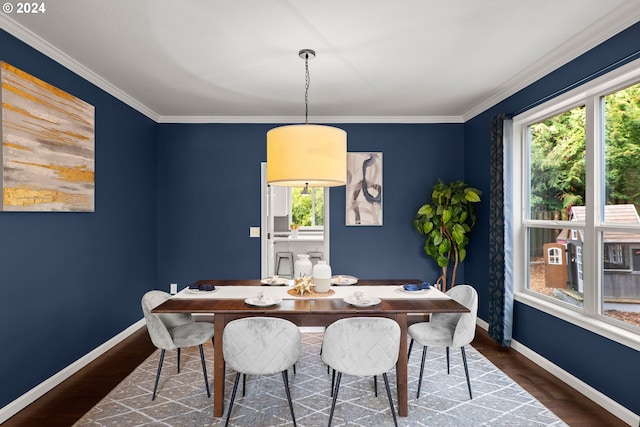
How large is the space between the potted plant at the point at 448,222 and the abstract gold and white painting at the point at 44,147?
3555 mm

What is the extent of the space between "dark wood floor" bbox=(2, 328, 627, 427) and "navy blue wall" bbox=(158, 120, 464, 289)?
1.43 meters

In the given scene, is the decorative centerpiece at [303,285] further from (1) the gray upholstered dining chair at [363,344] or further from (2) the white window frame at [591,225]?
(2) the white window frame at [591,225]

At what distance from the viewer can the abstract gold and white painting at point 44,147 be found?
2395 millimetres

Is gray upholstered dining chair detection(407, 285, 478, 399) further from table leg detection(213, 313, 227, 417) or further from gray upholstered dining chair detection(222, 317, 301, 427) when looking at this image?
table leg detection(213, 313, 227, 417)

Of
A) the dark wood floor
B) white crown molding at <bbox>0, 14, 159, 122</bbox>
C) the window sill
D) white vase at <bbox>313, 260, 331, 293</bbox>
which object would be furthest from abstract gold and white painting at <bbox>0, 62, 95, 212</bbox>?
the window sill

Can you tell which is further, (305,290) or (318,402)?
(305,290)

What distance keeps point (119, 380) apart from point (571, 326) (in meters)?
3.57

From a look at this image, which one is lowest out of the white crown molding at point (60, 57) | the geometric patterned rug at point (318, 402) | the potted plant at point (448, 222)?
the geometric patterned rug at point (318, 402)

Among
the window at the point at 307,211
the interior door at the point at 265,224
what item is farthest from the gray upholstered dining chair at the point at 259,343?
the window at the point at 307,211

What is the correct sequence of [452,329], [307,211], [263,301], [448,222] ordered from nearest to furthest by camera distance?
[263,301]
[452,329]
[448,222]
[307,211]

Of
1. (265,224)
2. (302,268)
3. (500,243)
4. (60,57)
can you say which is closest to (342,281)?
(302,268)

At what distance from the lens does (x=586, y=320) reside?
2.73 meters

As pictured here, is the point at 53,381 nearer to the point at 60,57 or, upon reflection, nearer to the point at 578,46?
the point at 60,57

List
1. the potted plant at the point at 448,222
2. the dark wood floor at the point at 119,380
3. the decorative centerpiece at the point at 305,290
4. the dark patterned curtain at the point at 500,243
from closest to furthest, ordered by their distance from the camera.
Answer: the dark wood floor at the point at 119,380, the decorative centerpiece at the point at 305,290, the dark patterned curtain at the point at 500,243, the potted plant at the point at 448,222
